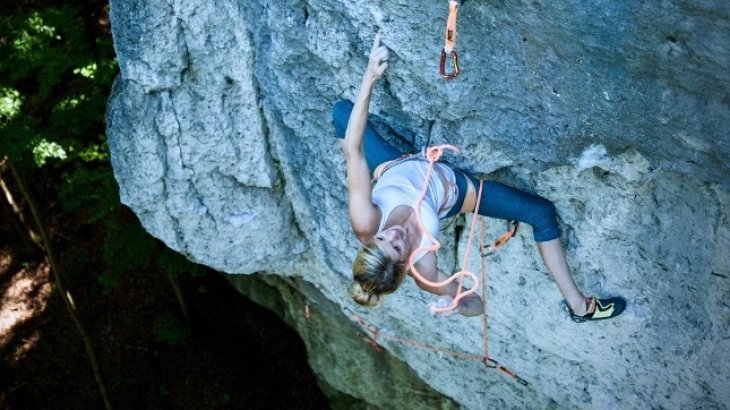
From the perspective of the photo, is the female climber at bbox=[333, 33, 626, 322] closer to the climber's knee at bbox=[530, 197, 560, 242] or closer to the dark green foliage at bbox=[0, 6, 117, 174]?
the climber's knee at bbox=[530, 197, 560, 242]

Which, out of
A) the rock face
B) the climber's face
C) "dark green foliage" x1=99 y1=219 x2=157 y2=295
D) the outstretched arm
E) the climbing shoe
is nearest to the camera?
the rock face

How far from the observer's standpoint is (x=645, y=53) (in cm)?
293

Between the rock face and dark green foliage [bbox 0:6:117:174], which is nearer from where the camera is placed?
the rock face

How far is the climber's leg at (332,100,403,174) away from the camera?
3.96 m

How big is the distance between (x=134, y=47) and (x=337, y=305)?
3.15m

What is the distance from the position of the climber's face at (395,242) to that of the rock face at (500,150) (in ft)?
2.92

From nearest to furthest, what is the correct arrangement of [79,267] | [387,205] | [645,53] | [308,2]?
[645,53], [387,205], [308,2], [79,267]

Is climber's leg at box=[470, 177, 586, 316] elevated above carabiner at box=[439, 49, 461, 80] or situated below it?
below

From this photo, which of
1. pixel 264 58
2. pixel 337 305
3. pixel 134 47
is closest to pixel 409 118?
pixel 264 58

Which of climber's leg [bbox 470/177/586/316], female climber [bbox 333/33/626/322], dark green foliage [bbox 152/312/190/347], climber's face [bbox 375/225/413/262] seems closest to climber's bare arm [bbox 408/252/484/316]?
female climber [bbox 333/33/626/322]

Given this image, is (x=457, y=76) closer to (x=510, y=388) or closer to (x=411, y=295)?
(x=411, y=295)

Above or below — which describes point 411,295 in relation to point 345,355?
above

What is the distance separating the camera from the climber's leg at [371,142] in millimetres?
3959

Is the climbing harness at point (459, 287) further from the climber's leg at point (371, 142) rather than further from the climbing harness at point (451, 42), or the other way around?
the climbing harness at point (451, 42)
